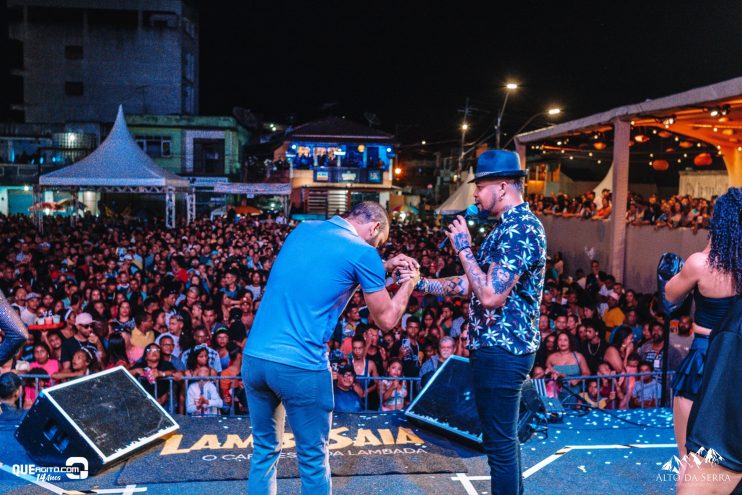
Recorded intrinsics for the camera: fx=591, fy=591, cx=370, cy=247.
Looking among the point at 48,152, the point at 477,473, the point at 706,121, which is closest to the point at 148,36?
the point at 48,152

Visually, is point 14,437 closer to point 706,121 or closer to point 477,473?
point 477,473

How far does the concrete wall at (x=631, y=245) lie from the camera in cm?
1060

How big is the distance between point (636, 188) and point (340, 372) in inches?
1057

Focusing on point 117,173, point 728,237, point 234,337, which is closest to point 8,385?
point 234,337

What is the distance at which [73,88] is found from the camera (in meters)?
39.7

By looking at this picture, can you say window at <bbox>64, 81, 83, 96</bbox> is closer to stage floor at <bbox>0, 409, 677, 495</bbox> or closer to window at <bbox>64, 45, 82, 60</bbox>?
window at <bbox>64, 45, 82, 60</bbox>

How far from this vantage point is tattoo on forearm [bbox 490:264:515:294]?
8.10ft

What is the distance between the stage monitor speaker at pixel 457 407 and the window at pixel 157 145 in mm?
34205

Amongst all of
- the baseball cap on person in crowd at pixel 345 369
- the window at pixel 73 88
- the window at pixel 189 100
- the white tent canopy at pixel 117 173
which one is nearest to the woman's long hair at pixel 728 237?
the baseball cap on person in crowd at pixel 345 369

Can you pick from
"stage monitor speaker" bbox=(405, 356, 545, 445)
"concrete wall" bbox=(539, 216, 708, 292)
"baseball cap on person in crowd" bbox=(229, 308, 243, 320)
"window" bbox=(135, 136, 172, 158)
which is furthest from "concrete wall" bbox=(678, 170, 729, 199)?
"window" bbox=(135, 136, 172, 158)

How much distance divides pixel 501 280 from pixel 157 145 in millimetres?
36212

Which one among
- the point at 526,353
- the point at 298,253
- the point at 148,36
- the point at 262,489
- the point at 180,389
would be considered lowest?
the point at 180,389

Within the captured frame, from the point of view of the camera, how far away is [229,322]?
7.68m

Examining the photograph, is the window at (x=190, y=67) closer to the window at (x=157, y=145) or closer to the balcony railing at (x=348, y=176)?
the window at (x=157, y=145)
